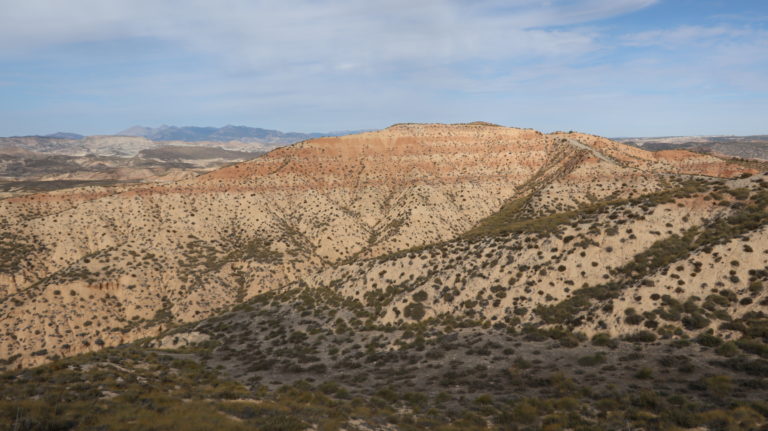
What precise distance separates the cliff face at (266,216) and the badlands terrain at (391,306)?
415 mm

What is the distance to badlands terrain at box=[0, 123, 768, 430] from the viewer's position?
1869 cm

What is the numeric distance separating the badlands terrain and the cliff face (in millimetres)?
415

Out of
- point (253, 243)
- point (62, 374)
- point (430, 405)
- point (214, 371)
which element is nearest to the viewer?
point (430, 405)

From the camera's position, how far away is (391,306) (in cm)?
3894

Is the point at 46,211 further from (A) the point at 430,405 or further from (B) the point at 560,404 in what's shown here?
(B) the point at 560,404

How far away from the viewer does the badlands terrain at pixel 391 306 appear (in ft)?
61.3

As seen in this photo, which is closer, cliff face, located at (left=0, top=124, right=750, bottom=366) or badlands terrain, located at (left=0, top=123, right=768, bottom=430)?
badlands terrain, located at (left=0, top=123, right=768, bottom=430)

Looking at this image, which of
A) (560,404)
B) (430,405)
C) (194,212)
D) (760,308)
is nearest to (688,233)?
(760,308)

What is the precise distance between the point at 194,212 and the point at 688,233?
247ft

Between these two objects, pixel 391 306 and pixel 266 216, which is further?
pixel 266 216

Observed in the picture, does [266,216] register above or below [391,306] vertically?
above

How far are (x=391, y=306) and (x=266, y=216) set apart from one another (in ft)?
148

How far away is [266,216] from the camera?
249ft

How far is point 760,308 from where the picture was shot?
23625mm
